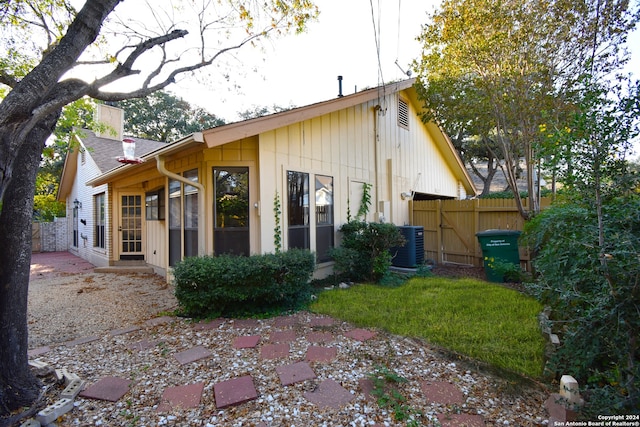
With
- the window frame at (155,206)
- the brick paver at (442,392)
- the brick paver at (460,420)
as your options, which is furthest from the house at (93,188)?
the brick paver at (460,420)

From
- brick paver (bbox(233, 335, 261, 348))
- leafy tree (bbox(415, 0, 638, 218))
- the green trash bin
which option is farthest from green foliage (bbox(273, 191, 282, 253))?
leafy tree (bbox(415, 0, 638, 218))

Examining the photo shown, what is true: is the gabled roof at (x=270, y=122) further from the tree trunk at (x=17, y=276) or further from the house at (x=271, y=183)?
the tree trunk at (x=17, y=276)

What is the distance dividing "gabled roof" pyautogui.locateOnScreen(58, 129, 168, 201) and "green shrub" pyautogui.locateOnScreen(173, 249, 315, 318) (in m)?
6.62

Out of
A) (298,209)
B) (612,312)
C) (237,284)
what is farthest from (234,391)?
(298,209)

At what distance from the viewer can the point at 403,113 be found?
9.48 m

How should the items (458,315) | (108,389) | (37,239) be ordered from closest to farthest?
(108,389) → (458,315) → (37,239)

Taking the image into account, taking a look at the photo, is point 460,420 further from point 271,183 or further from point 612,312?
point 271,183

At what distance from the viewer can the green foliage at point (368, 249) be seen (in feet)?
20.4

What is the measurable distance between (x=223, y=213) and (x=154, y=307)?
1.82 metres

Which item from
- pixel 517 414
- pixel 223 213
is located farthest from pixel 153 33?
pixel 517 414

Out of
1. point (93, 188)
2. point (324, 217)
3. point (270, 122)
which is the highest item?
point (270, 122)

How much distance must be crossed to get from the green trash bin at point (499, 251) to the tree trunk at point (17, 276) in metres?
7.03

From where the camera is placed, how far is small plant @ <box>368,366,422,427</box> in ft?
6.84

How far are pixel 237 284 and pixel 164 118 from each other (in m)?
24.6
